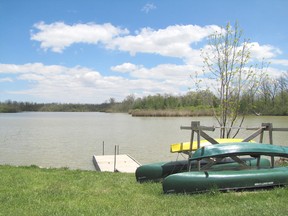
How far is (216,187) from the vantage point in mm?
5988

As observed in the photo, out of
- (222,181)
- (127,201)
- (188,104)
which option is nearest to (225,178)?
(222,181)

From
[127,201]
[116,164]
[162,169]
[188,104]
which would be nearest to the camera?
[127,201]

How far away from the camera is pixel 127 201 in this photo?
5797 millimetres

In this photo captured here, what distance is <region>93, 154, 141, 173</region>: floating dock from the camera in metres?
13.9

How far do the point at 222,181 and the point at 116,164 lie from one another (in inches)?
374

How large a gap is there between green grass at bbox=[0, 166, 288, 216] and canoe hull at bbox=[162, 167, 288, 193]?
0.50 ft

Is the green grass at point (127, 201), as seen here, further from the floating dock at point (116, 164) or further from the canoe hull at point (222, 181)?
the floating dock at point (116, 164)

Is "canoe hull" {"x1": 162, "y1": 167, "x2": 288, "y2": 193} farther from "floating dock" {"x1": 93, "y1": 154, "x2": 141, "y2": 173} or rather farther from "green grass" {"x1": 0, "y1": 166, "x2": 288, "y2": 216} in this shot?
"floating dock" {"x1": 93, "y1": 154, "x2": 141, "y2": 173}

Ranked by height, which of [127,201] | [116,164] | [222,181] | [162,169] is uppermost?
[222,181]

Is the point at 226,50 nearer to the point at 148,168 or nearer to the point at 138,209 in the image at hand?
the point at 148,168

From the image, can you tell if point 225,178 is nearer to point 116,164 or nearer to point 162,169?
point 162,169

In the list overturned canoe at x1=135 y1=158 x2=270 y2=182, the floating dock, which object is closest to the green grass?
overturned canoe at x1=135 y1=158 x2=270 y2=182

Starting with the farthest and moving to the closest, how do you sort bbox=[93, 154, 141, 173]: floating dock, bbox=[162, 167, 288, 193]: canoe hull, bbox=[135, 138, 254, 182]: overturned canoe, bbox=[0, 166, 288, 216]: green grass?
bbox=[93, 154, 141, 173]: floating dock < bbox=[135, 138, 254, 182]: overturned canoe < bbox=[162, 167, 288, 193]: canoe hull < bbox=[0, 166, 288, 216]: green grass

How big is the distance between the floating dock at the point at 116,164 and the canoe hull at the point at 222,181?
7.20m
